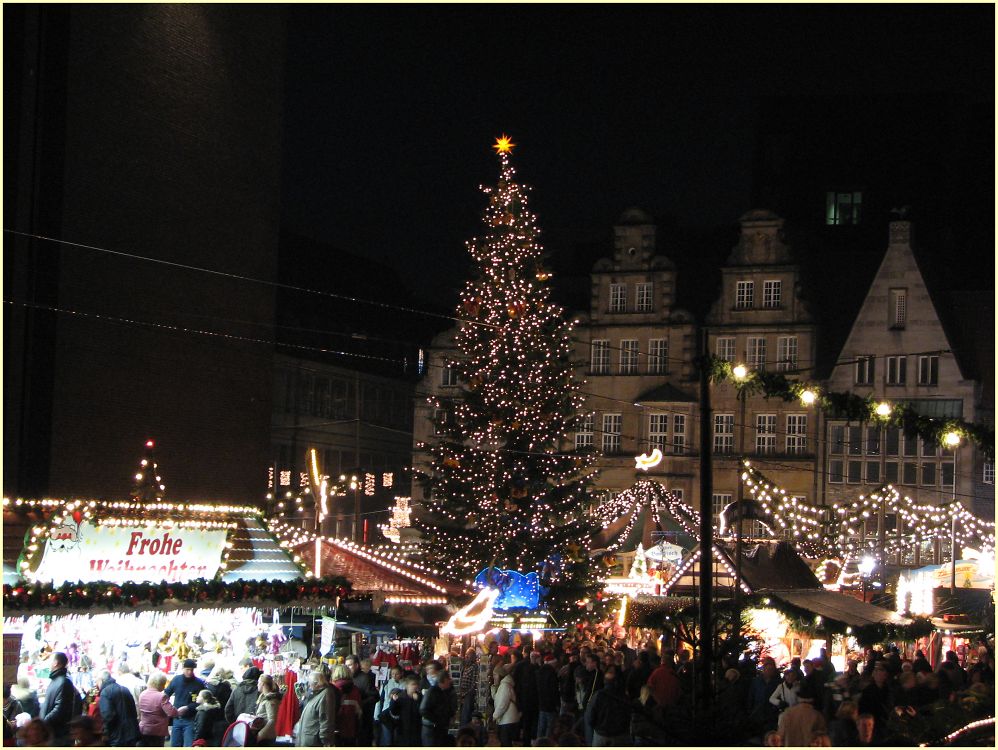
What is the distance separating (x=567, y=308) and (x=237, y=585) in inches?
1560

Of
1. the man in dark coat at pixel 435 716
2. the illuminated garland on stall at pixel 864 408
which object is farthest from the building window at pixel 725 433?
the man in dark coat at pixel 435 716

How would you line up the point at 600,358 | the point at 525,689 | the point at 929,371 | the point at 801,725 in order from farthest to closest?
the point at 600,358
the point at 929,371
the point at 525,689
the point at 801,725

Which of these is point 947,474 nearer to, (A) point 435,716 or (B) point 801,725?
(A) point 435,716

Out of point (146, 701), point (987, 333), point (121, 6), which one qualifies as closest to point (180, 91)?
point (121, 6)

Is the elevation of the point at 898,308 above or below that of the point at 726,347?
above

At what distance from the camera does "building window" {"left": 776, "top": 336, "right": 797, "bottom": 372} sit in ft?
181

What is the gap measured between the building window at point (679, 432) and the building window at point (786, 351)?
420 centimetres

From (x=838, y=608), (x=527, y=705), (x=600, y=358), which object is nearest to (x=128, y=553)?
(x=527, y=705)

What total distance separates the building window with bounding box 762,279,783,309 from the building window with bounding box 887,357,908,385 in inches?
180

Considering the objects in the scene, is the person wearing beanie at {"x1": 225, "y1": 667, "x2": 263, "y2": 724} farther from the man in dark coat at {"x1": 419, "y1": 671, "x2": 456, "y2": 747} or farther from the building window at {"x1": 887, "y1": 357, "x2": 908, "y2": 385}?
the building window at {"x1": 887, "y1": 357, "x2": 908, "y2": 385}

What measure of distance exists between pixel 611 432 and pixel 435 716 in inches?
1535

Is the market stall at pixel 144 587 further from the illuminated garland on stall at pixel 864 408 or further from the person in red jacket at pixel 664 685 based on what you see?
the illuminated garland on stall at pixel 864 408

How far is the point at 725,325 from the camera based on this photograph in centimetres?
5572

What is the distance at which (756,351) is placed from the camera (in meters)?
55.6
